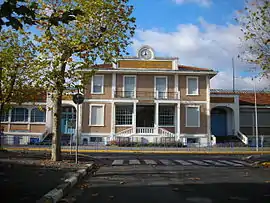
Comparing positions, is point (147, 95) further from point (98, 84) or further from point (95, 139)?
point (95, 139)

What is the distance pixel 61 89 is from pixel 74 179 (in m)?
4.58

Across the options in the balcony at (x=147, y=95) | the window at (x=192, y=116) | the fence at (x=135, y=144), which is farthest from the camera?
the window at (x=192, y=116)

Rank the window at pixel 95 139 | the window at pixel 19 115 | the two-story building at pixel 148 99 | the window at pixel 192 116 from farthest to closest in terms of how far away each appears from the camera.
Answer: the window at pixel 19 115
the window at pixel 192 116
the two-story building at pixel 148 99
the window at pixel 95 139

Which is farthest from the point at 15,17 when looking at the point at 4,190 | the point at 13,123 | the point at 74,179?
the point at 13,123

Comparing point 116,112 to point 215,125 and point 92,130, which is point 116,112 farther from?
point 215,125

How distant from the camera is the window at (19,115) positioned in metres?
35.2

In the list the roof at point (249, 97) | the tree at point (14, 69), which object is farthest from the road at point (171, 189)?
the roof at point (249, 97)

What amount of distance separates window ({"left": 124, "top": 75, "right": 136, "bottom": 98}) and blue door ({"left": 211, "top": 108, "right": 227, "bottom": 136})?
10.4 m

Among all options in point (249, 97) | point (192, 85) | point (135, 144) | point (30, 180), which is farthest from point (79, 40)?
point (249, 97)

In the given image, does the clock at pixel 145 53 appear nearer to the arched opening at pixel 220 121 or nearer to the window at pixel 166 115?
the window at pixel 166 115

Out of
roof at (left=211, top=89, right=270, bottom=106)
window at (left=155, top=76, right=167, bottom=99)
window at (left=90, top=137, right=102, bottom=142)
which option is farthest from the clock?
window at (left=90, top=137, right=102, bottom=142)

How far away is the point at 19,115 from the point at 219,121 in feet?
77.6

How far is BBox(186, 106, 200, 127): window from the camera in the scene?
34312 mm

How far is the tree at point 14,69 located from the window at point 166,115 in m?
19.1
